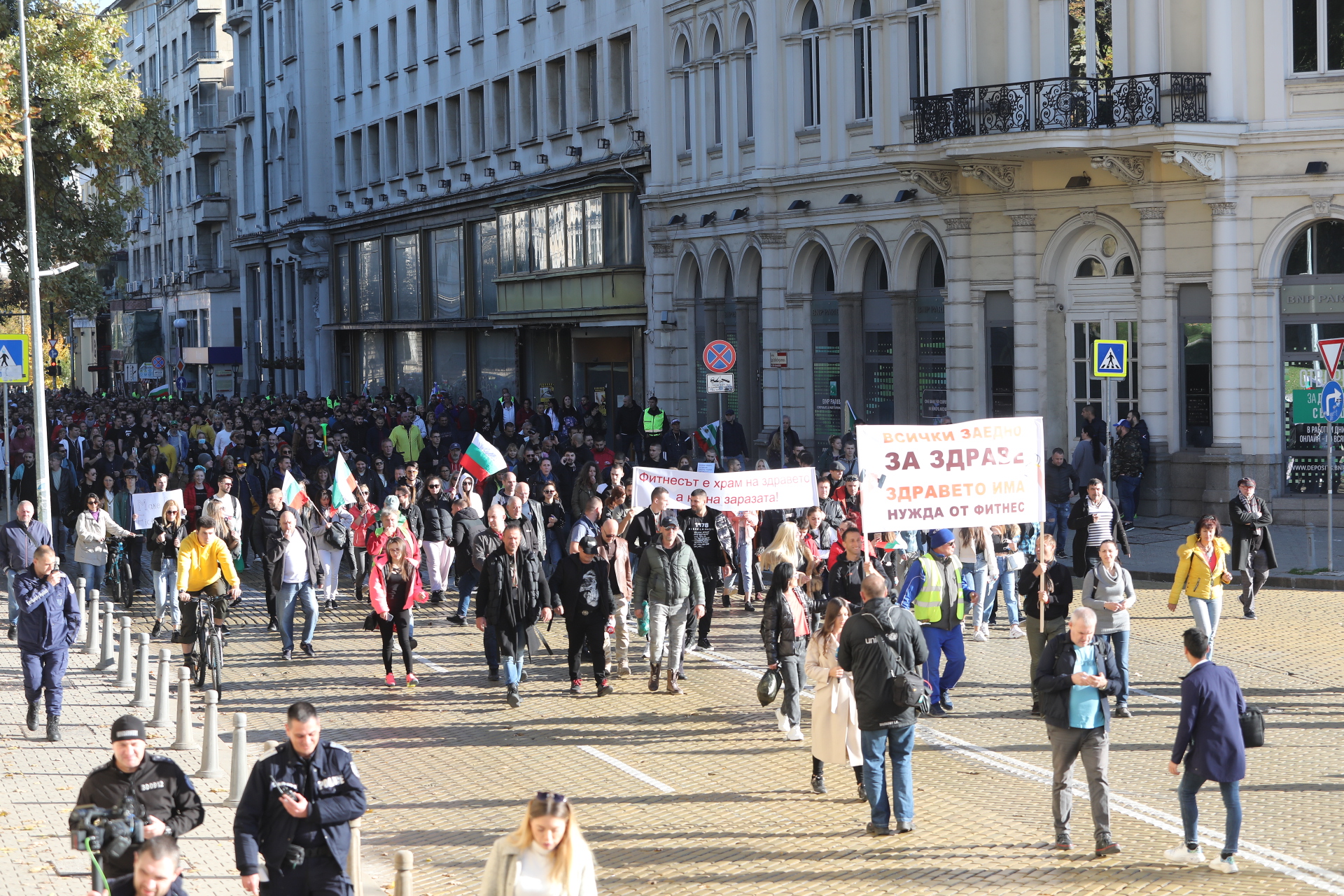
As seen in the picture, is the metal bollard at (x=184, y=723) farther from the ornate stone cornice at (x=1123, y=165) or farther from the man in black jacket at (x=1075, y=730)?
the ornate stone cornice at (x=1123, y=165)

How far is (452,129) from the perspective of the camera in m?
53.1

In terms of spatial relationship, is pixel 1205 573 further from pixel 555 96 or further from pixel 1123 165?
pixel 555 96

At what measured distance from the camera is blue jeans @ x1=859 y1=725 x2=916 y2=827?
10.8 meters

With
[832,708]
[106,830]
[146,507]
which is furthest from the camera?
[146,507]

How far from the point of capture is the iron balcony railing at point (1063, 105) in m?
26.0

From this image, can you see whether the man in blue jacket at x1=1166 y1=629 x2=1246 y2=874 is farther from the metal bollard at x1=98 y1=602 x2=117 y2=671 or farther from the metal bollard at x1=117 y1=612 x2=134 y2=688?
the metal bollard at x1=98 y1=602 x2=117 y2=671

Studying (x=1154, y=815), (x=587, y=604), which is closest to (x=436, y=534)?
(x=587, y=604)

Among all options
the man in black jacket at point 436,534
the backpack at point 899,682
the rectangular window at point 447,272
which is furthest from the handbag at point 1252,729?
the rectangular window at point 447,272

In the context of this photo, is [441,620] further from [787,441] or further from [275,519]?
[787,441]

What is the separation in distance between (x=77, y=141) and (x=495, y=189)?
1701 centimetres

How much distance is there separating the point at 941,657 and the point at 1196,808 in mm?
4444

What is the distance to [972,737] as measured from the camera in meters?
13.4

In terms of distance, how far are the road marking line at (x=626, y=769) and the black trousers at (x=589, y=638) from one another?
217 centimetres

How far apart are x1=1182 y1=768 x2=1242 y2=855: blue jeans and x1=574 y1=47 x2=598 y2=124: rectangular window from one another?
35080 millimetres
